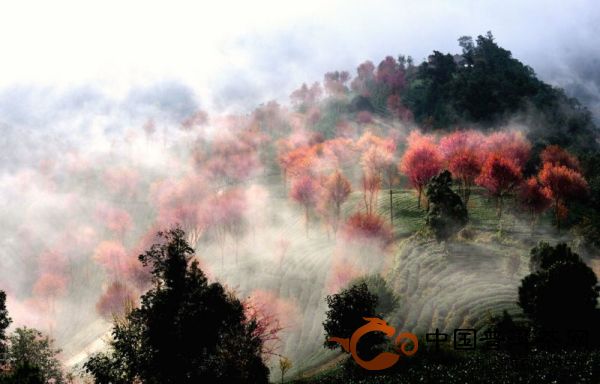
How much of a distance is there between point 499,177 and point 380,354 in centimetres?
6520

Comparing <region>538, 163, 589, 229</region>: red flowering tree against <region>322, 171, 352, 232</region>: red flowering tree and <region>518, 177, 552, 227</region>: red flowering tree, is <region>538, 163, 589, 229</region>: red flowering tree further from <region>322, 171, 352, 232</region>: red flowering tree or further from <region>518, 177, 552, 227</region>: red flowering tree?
<region>322, 171, 352, 232</region>: red flowering tree

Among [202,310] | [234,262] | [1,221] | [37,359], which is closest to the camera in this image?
[202,310]

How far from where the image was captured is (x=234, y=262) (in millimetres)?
108375

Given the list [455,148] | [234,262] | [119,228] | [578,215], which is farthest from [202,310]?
[119,228]

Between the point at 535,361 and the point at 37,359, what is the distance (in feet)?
146

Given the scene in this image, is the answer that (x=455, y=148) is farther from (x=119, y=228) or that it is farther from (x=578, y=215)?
(x=119, y=228)

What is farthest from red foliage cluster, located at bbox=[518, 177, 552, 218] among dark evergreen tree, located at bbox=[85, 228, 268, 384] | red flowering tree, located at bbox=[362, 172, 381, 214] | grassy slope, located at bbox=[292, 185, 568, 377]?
dark evergreen tree, located at bbox=[85, 228, 268, 384]

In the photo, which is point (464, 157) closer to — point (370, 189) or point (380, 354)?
point (370, 189)

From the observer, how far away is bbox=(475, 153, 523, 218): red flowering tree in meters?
99.9

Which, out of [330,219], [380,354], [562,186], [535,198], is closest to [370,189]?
[330,219]

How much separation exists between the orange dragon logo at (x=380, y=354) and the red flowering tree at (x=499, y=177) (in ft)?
191

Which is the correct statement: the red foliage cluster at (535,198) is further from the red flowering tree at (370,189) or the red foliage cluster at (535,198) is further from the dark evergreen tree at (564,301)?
the dark evergreen tree at (564,301)

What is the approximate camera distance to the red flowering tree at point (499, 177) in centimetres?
9988

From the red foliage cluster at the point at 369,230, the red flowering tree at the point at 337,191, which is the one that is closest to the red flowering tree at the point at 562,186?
the red foliage cluster at the point at 369,230
